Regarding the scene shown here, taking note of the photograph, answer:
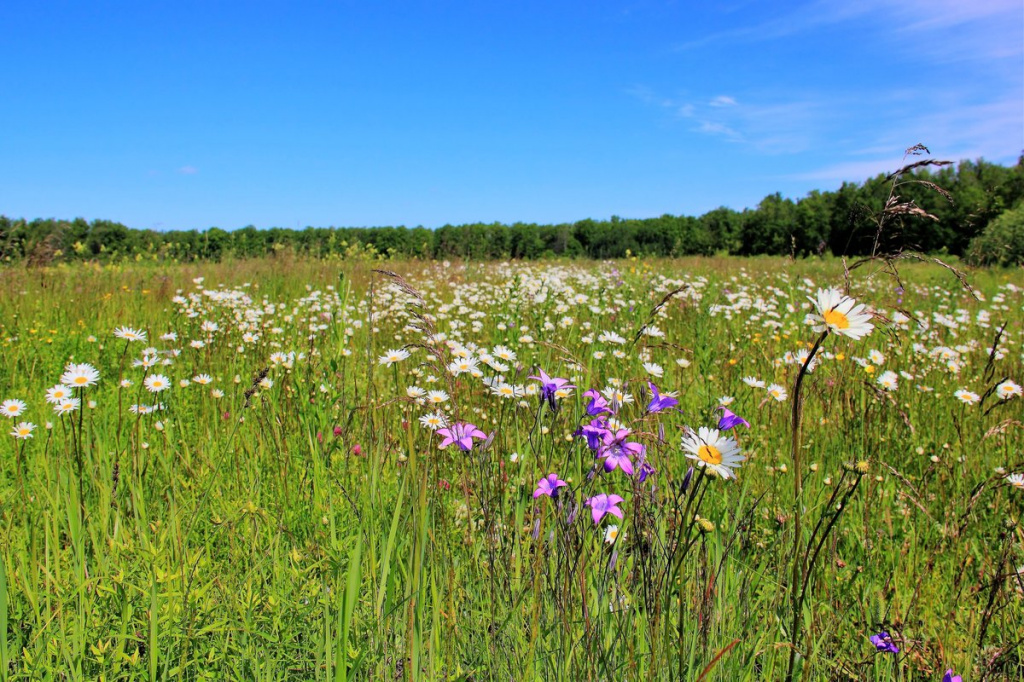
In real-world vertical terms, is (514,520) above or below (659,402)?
below

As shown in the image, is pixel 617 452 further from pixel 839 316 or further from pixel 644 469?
pixel 839 316

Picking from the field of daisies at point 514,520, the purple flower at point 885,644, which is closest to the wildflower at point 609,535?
the field of daisies at point 514,520

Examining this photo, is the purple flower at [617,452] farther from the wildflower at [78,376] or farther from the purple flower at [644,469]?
the wildflower at [78,376]

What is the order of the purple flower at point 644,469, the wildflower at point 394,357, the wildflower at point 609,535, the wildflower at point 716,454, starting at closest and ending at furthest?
the wildflower at point 716,454 → the purple flower at point 644,469 → the wildflower at point 609,535 → the wildflower at point 394,357

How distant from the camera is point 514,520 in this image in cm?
156

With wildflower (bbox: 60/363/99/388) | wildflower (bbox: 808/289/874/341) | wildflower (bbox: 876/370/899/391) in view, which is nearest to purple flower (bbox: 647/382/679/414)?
wildflower (bbox: 808/289/874/341)

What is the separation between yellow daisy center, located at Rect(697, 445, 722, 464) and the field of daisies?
13mm

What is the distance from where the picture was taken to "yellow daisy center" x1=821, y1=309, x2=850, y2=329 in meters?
0.88

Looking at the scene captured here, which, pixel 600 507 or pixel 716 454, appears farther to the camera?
pixel 600 507

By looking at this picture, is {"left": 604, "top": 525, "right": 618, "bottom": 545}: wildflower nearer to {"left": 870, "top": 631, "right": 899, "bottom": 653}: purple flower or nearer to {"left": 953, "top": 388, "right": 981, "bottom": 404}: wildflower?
{"left": 870, "top": 631, "right": 899, "bottom": 653}: purple flower

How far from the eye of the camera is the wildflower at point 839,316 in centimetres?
87

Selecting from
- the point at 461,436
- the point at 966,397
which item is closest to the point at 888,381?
the point at 966,397

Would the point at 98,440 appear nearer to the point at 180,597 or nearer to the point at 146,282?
the point at 180,597

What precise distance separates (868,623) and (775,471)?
0.64 meters
